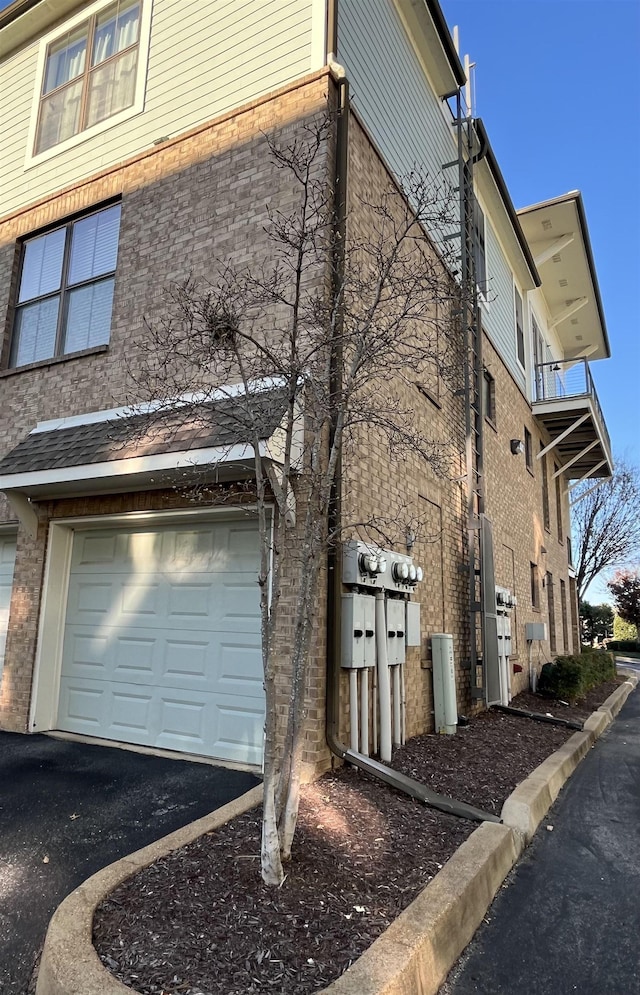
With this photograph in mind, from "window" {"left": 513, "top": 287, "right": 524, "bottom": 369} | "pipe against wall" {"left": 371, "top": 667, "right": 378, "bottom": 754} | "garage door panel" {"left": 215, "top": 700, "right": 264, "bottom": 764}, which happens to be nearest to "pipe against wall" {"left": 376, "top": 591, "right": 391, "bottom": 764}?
"pipe against wall" {"left": 371, "top": 667, "right": 378, "bottom": 754}

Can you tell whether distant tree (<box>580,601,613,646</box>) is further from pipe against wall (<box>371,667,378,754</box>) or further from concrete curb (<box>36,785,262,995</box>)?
concrete curb (<box>36,785,262,995</box>)

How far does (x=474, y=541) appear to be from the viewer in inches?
372

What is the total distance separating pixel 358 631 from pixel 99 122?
298 inches

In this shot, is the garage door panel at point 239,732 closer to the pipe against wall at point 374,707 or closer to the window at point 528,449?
the pipe against wall at point 374,707

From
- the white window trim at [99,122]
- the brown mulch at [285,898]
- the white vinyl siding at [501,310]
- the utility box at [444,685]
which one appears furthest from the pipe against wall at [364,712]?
the white vinyl siding at [501,310]

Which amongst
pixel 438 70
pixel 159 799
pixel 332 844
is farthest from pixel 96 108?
pixel 332 844

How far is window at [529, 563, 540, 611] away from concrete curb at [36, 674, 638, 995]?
9.47 metres

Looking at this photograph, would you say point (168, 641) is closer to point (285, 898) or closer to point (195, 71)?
point (285, 898)

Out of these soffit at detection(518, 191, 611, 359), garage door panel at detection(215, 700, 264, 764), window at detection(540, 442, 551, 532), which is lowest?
garage door panel at detection(215, 700, 264, 764)

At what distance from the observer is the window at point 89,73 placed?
8.41 m

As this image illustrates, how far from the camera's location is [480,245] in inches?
451

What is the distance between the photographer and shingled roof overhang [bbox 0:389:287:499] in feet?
15.5

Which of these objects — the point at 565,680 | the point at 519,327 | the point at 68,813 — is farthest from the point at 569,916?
the point at 519,327

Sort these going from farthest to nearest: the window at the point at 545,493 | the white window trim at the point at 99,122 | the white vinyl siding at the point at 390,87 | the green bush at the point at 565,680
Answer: the window at the point at 545,493 → the green bush at the point at 565,680 → the white window trim at the point at 99,122 → the white vinyl siding at the point at 390,87
